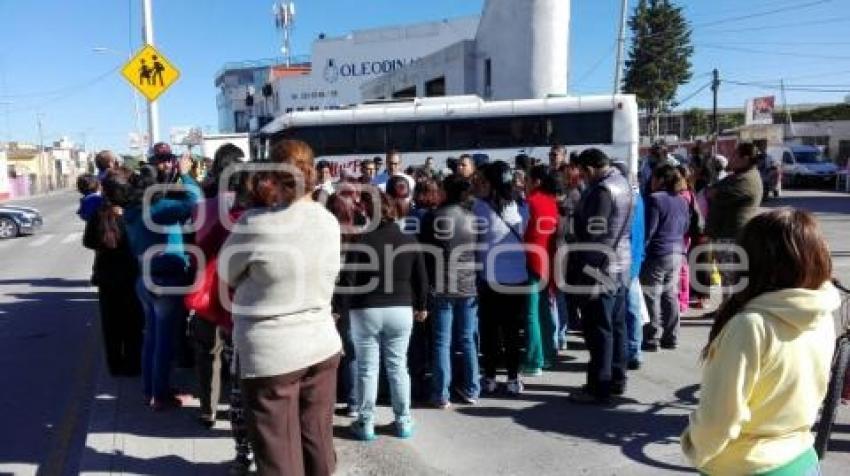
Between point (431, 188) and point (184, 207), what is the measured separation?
1.84 metres

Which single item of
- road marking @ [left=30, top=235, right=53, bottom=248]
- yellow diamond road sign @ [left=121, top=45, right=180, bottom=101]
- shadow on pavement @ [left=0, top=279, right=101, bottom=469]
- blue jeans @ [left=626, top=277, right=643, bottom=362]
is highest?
yellow diamond road sign @ [left=121, top=45, right=180, bottom=101]

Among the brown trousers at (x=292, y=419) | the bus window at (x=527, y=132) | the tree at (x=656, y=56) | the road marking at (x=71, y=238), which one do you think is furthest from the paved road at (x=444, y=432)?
the tree at (x=656, y=56)

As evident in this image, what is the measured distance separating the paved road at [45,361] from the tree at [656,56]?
60403 millimetres

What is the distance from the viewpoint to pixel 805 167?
31.4 meters

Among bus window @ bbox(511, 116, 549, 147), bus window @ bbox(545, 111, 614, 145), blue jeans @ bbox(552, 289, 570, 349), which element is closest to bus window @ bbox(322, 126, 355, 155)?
bus window @ bbox(511, 116, 549, 147)

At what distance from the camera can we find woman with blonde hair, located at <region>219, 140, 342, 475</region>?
10.3 ft

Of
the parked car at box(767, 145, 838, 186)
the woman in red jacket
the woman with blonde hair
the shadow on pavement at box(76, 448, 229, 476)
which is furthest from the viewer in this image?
the parked car at box(767, 145, 838, 186)

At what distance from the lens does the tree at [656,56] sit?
6556 cm

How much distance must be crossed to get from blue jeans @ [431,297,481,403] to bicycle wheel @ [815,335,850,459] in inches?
93.8

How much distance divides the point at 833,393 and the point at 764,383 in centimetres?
228

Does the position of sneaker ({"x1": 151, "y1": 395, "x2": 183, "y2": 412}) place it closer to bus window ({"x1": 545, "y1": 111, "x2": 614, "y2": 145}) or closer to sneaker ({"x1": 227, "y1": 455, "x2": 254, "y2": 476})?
sneaker ({"x1": 227, "y1": 455, "x2": 254, "y2": 476})

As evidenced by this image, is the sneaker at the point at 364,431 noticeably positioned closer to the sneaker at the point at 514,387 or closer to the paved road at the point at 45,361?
the sneaker at the point at 514,387

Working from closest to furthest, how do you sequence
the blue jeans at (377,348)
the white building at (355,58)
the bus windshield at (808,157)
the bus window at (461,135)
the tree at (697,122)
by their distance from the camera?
the blue jeans at (377,348) → the bus window at (461,135) → the bus windshield at (808,157) → the white building at (355,58) → the tree at (697,122)

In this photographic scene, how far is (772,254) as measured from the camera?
203 centimetres
